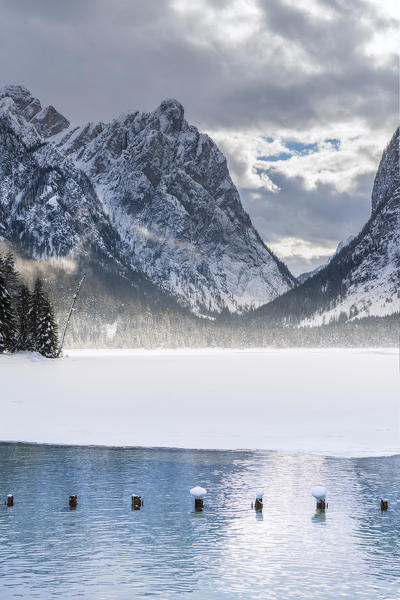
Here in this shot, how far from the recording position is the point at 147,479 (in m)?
25.6

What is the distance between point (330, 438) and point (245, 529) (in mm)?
14137

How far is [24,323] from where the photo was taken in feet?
323

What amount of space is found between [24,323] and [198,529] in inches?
3236

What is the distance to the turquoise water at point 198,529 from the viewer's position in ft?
51.4

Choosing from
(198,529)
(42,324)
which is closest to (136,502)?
(198,529)

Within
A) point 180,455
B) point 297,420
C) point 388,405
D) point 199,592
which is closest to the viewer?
point 199,592

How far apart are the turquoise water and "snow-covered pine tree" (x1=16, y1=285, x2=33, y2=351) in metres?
70.6

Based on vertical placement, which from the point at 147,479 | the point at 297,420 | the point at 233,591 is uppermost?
→ the point at 297,420

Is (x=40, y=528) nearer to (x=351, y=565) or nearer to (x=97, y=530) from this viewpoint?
(x=97, y=530)

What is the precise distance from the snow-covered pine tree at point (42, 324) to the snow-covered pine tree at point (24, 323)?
0.54 m

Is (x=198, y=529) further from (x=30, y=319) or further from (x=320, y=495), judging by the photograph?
(x=30, y=319)

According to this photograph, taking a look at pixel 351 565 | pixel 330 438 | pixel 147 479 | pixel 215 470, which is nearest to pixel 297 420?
pixel 330 438

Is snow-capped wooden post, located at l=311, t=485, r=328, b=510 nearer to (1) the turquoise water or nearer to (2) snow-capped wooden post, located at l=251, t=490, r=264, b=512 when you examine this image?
(1) the turquoise water

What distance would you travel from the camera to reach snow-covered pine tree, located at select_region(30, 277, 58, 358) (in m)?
99.8
